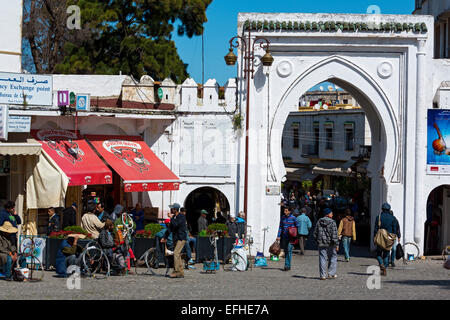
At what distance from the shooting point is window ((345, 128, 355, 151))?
143 feet

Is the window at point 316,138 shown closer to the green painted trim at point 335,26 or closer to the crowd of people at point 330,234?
the green painted trim at point 335,26

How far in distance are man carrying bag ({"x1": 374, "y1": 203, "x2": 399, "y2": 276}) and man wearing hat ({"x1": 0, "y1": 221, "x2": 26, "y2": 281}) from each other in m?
7.66

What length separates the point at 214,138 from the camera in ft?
70.8

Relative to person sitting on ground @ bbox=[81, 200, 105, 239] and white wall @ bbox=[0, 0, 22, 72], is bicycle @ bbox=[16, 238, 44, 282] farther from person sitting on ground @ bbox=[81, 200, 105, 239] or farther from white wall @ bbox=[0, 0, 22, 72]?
white wall @ bbox=[0, 0, 22, 72]

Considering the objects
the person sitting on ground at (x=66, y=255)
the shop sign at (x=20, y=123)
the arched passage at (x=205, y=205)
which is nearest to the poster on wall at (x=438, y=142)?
the arched passage at (x=205, y=205)

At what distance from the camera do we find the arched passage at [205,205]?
24.1m

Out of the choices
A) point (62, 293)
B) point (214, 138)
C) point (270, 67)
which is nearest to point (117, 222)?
point (62, 293)

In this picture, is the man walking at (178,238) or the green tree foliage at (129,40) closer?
the man walking at (178,238)

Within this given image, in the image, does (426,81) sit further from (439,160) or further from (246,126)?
(246,126)

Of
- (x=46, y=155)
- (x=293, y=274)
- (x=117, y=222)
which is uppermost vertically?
(x=46, y=155)

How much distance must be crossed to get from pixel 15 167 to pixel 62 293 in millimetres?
6673

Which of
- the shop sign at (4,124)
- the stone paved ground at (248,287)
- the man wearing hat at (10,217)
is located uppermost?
the shop sign at (4,124)

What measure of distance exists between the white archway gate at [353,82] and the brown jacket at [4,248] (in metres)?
8.06

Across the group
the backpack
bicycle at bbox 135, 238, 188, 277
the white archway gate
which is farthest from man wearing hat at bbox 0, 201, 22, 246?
the white archway gate
